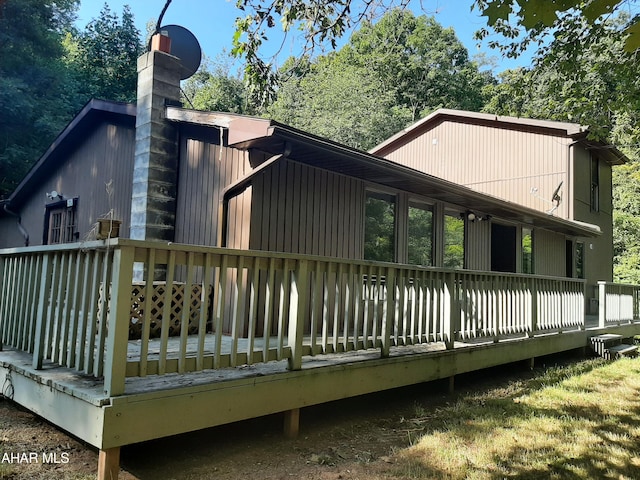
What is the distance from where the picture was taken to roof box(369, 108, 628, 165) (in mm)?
12766

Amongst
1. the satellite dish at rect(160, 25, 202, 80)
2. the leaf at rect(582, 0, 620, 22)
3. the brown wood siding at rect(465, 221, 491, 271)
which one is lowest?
the brown wood siding at rect(465, 221, 491, 271)

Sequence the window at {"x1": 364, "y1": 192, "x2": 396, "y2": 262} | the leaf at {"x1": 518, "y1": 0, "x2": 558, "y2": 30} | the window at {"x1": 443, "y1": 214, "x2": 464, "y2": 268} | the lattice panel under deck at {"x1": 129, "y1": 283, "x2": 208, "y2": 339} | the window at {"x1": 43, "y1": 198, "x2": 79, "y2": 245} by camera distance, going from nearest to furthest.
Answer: the leaf at {"x1": 518, "y1": 0, "x2": 558, "y2": 30} → the lattice panel under deck at {"x1": 129, "y1": 283, "x2": 208, "y2": 339} → the window at {"x1": 364, "y1": 192, "x2": 396, "y2": 262} → the window at {"x1": 43, "y1": 198, "x2": 79, "y2": 245} → the window at {"x1": 443, "y1": 214, "x2": 464, "y2": 268}

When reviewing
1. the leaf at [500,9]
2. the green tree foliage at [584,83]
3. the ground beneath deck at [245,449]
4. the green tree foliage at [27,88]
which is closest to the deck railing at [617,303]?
the green tree foliage at [584,83]

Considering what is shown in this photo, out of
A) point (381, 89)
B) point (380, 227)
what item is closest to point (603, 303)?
point (380, 227)

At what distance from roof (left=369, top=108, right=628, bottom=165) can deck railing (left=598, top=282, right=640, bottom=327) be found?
3.66 m

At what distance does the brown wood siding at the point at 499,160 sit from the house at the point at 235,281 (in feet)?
7.84

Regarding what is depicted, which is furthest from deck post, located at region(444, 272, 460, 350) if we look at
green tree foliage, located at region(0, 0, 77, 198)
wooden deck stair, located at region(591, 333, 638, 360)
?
green tree foliage, located at region(0, 0, 77, 198)

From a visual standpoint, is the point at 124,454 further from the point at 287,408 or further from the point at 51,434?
the point at 287,408

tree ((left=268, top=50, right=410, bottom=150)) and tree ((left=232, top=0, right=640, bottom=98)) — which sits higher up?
tree ((left=268, top=50, right=410, bottom=150))

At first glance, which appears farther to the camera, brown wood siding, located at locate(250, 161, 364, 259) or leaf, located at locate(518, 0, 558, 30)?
brown wood siding, located at locate(250, 161, 364, 259)

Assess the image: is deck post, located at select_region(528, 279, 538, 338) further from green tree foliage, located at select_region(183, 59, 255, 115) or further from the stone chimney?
green tree foliage, located at select_region(183, 59, 255, 115)

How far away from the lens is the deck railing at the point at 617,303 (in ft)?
30.3

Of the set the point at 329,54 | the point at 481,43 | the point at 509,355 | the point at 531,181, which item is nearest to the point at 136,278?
the point at 329,54

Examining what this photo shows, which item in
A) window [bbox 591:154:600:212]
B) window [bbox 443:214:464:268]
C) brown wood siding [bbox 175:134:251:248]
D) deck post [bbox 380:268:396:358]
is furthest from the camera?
window [bbox 591:154:600:212]
